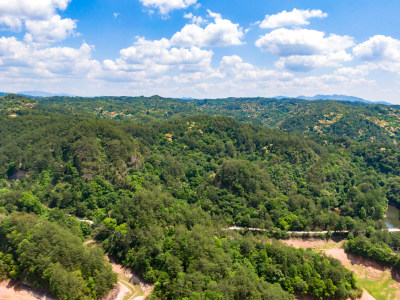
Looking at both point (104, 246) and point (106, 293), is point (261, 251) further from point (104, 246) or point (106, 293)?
point (104, 246)

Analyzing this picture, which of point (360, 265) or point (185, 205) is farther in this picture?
point (185, 205)

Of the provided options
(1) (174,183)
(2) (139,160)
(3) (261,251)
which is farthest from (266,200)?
(2) (139,160)

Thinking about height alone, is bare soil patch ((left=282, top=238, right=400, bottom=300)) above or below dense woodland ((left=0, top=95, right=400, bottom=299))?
below

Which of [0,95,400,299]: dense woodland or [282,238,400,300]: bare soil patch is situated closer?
[0,95,400,299]: dense woodland

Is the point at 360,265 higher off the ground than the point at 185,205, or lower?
lower

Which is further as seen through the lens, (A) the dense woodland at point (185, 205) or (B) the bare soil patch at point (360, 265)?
(B) the bare soil patch at point (360, 265)

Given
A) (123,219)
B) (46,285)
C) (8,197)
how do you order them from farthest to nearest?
1. (8,197)
2. (123,219)
3. (46,285)

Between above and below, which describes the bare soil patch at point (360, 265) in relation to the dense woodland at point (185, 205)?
below

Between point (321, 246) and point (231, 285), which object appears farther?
point (321, 246)
